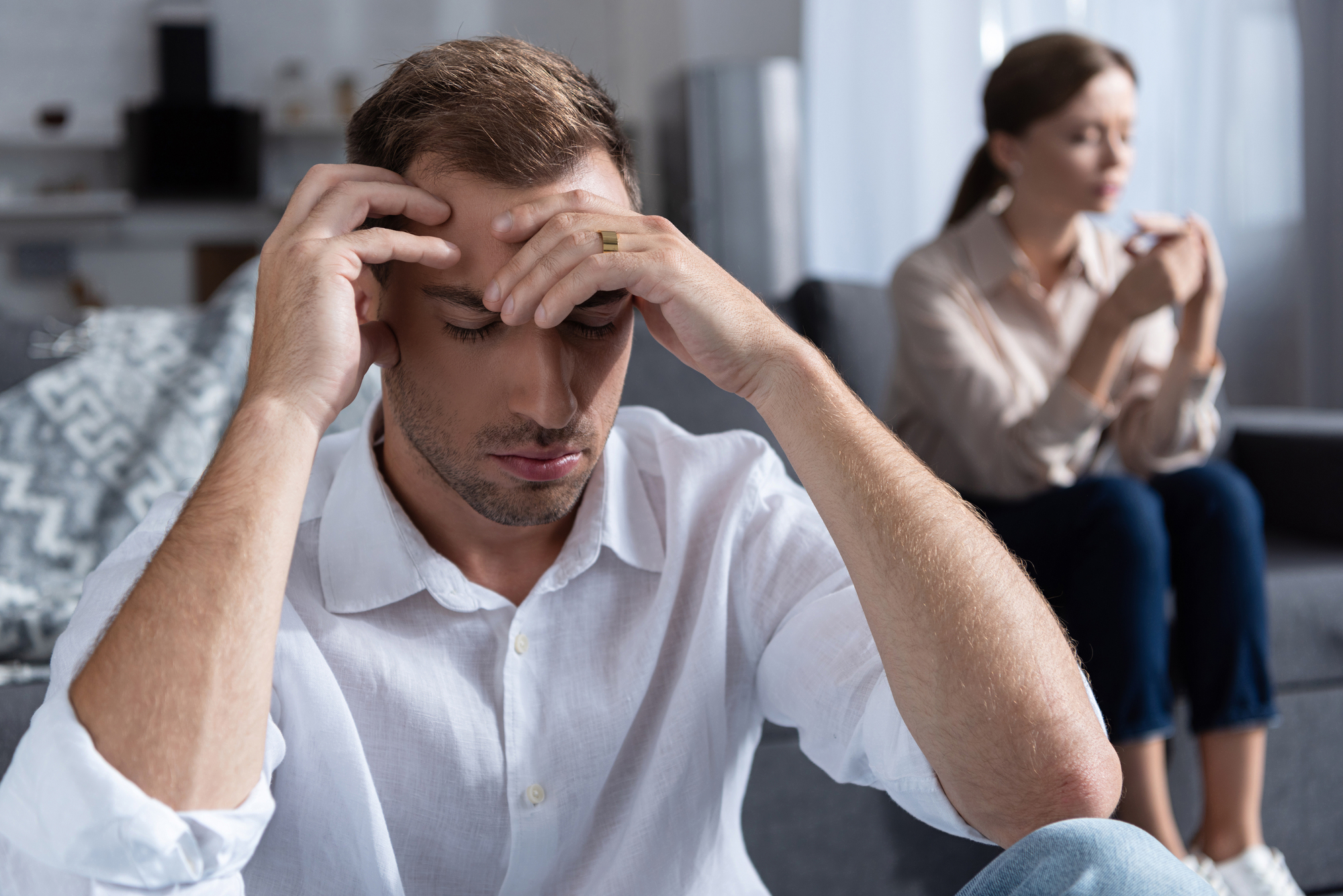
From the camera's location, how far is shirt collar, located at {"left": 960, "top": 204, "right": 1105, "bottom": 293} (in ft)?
6.25

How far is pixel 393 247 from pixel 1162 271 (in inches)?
51.0

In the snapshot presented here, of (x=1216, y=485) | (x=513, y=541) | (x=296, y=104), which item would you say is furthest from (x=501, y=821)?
(x=296, y=104)

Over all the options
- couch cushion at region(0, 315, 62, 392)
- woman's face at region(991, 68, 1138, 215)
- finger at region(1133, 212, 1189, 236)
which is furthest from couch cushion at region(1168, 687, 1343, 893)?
couch cushion at region(0, 315, 62, 392)

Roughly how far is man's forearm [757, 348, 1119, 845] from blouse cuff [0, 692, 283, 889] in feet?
1.51

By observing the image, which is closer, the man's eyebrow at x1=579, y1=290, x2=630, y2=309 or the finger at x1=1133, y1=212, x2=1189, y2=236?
the man's eyebrow at x1=579, y1=290, x2=630, y2=309

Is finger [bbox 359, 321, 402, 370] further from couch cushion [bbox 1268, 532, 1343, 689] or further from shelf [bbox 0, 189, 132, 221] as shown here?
shelf [bbox 0, 189, 132, 221]

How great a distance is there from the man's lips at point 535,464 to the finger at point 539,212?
6.7 inches

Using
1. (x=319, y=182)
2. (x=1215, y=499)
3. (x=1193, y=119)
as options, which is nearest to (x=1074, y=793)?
(x=319, y=182)

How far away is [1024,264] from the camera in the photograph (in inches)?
75.2

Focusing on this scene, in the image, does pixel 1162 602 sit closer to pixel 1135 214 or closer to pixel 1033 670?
pixel 1135 214

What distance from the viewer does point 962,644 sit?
30.1 inches

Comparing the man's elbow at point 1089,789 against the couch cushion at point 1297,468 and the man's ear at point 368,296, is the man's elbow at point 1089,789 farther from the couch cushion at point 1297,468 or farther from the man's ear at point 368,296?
the couch cushion at point 1297,468

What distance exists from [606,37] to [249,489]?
567 centimetres

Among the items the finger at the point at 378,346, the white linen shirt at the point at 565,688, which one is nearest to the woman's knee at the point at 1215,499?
the white linen shirt at the point at 565,688
